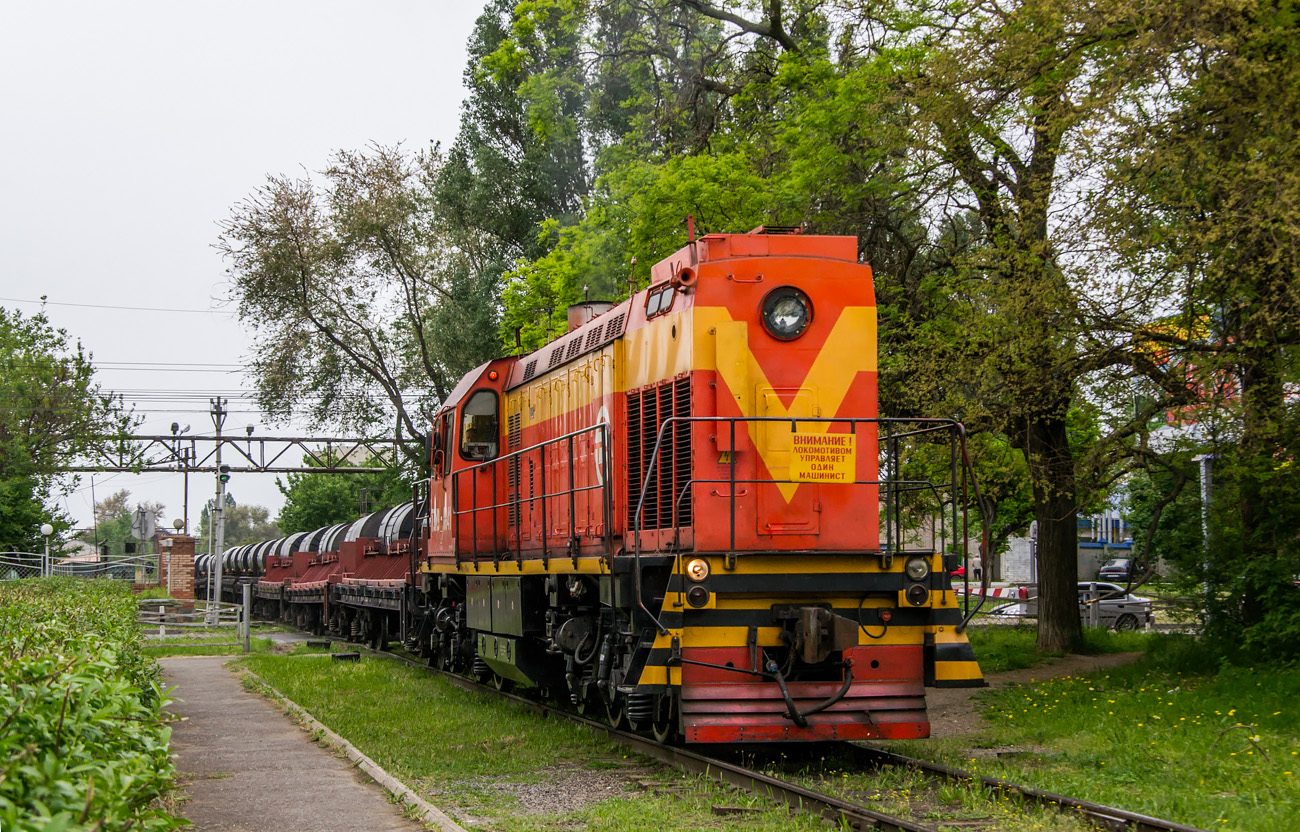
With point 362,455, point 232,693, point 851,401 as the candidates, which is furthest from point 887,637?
point 362,455

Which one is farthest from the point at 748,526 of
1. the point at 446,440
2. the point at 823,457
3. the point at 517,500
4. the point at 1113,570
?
the point at 1113,570

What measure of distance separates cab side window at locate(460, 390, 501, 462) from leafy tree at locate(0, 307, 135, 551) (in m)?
33.6

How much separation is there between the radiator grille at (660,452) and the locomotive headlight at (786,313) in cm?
84

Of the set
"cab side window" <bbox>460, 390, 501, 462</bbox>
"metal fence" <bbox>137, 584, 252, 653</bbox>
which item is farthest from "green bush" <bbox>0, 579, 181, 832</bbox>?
"metal fence" <bbox>137, 584, 252, 653</bbox>

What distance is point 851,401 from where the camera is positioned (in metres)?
9.92

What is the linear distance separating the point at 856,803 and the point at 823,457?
2.84 metres

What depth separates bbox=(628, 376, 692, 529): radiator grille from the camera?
9.80m

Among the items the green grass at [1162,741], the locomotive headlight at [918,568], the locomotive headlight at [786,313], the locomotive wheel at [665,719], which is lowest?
the green grass at [1162,741]

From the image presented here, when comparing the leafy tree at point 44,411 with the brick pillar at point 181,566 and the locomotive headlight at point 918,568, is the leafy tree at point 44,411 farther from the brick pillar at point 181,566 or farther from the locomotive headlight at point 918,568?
the locomotive headlight at point 918,568

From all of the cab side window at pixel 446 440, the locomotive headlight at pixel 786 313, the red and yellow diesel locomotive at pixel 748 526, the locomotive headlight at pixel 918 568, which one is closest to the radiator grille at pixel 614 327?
the red and yellow diesel locomotive at pixel 748 526

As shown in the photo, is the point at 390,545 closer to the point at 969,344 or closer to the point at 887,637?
the point at 969,344

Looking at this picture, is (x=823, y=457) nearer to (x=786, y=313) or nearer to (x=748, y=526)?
(x=748, y=526)

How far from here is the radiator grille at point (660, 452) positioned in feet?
32.1

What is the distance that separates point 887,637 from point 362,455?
9811 cm
